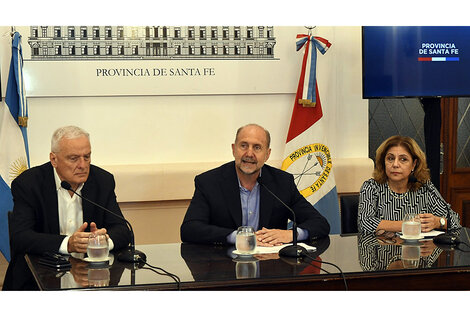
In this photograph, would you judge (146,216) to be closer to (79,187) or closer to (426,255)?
(79,187)

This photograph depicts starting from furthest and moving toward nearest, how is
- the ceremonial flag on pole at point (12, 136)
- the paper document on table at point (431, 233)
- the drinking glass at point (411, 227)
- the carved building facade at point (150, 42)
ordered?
the carved building facade at point (150, 42) < the ceremonial flag on pole at point (12, 136) < the paper document on table at point (431, 233) < the drinking glass at point (411, 227)

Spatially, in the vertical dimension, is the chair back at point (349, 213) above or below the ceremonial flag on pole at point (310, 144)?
below

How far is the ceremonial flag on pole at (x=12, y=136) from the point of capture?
412cm

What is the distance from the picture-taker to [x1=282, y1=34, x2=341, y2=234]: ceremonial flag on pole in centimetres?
464

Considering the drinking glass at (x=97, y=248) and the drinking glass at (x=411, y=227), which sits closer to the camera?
the drinking glass at (x=97, y=248)

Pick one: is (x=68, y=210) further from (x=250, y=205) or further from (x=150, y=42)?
(x=150, y=42)

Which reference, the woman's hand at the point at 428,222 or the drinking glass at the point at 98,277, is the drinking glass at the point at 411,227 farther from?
the drinking glass at the point at 98,277

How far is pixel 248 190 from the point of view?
326 cm

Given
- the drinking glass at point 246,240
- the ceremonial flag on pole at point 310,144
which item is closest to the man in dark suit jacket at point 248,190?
the drinking glass at point 246,240

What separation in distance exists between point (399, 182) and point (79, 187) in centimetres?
181

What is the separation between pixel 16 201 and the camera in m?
2.89

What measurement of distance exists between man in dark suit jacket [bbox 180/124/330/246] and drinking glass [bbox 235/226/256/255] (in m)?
0.44

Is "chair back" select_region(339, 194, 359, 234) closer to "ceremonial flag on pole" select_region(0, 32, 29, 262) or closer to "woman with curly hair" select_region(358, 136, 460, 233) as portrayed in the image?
"woman with curly hair" select_region(358, 136, 460, 233)

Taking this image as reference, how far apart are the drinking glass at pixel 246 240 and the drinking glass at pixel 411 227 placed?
0.84 meters
